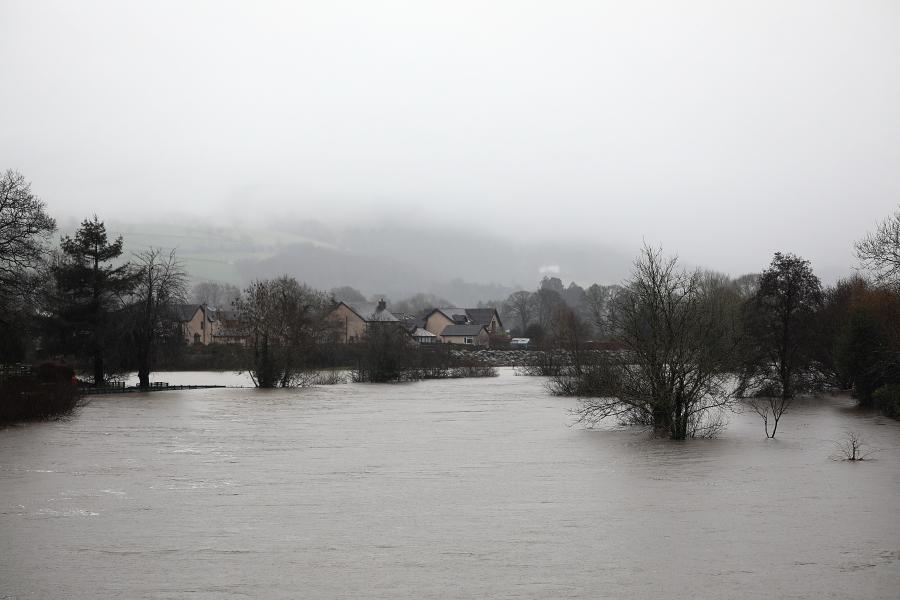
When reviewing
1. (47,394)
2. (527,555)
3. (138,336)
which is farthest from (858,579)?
(138,336)

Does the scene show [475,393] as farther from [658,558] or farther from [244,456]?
[658,558]

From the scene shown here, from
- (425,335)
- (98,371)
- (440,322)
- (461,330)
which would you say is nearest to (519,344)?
(461,330)

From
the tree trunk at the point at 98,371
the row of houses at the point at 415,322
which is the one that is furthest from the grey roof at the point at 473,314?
the tree trunk at the point at 98,371

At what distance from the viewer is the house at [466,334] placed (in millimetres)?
137500

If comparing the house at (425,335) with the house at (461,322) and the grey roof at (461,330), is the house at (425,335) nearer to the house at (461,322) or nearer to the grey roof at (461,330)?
the grey roof at (461,330)

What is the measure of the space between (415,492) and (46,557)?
7.83 m

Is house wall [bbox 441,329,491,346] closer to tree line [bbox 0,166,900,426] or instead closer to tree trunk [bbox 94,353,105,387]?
tree line [bbox 0,166,900,426]

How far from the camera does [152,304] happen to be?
58.5 metres

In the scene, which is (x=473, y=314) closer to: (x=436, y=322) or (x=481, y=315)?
(x=481, y=315)

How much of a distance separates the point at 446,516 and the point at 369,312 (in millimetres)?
122046

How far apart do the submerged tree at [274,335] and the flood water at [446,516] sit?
3056 centimetres

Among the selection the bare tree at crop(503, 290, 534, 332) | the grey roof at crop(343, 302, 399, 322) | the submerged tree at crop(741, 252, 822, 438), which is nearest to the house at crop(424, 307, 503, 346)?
the grey roof at crop(343, 302, 399, 322)

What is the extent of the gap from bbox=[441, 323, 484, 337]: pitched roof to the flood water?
107560 millimetres

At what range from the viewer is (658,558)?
1221 centimetres
